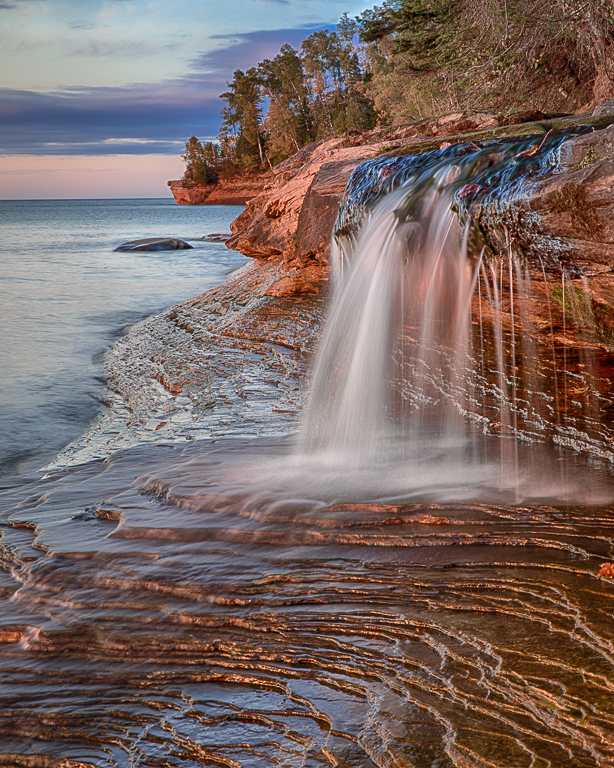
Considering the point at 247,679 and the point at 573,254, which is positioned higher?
the point at 573,254

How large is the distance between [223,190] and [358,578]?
412 feet

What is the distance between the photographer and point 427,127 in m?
11.2

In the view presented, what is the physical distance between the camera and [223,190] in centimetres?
12125

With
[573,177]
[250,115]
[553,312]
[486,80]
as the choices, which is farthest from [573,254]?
[250,115]

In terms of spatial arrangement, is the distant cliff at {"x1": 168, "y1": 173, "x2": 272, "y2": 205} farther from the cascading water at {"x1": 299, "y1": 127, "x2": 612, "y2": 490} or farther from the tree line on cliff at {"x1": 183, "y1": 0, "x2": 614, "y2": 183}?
the cascading water at {"x1": 299, "y1": 127, "x2": 612, "y2": 490}

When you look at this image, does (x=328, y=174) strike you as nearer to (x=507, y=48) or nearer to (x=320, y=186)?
(x=320, y=186)

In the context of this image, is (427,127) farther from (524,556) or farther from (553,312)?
(524,556)

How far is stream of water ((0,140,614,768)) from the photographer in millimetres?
2568

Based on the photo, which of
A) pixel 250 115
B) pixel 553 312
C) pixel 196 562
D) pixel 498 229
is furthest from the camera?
pixel 250 115

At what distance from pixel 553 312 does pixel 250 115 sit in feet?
324

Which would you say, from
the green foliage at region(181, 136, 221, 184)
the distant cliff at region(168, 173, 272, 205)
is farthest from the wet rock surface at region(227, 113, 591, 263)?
the green foliage at region(181, 136, 221, 184)

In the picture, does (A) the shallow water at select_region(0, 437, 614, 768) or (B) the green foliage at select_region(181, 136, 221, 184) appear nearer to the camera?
(A) the shallow water at select_region(0, 437, 614, 768)

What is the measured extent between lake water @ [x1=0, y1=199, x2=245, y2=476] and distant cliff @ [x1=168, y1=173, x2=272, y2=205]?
262 ft

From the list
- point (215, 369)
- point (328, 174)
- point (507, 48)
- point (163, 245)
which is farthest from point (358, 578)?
point (163, 245)
